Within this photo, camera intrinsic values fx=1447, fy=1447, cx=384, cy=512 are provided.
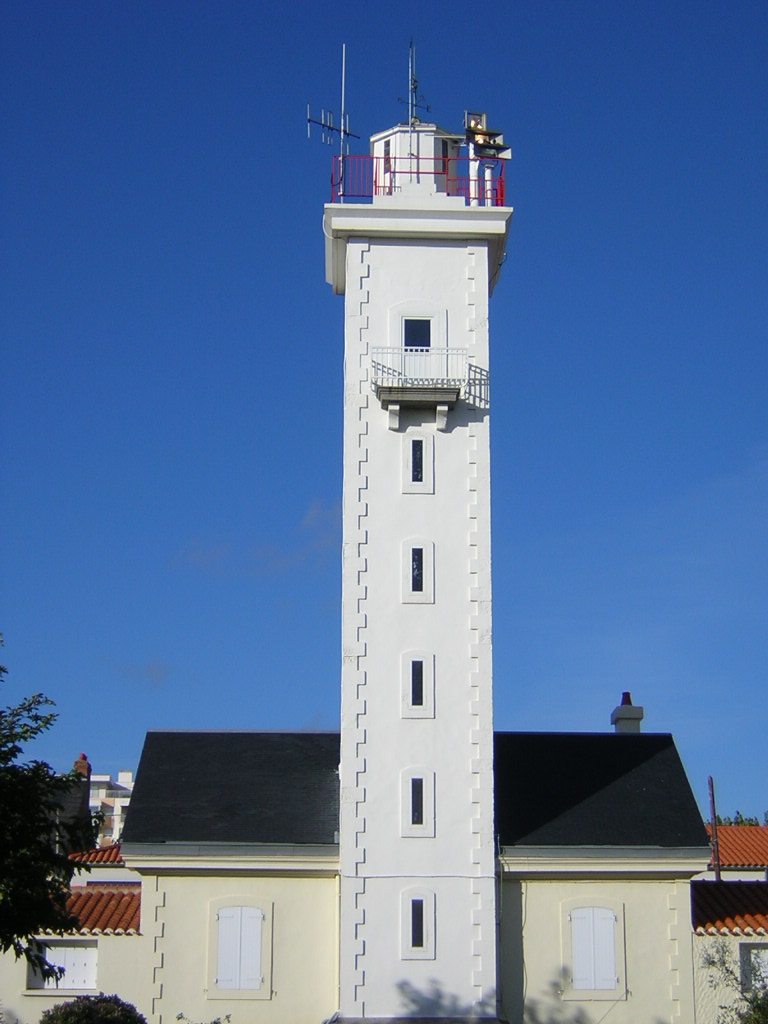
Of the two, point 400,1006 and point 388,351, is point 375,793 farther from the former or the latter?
point 388,351

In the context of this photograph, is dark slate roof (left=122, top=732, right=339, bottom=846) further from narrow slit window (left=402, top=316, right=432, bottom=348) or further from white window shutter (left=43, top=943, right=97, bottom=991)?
narrow slit window (left=402, top=316, right=432, bottom=348)

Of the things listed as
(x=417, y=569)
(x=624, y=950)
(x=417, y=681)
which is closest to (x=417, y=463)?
(x=417, y=569)

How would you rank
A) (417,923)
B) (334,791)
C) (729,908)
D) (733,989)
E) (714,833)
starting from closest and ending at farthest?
(733,989) < (417,923) < (334,791) < (729,908) < (714,833)

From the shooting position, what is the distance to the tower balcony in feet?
103

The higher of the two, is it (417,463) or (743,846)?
(417,463)

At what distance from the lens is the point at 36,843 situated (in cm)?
2088

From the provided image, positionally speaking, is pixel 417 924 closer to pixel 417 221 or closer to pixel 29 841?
pixel 29 841

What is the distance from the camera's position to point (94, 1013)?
2706 centimetres

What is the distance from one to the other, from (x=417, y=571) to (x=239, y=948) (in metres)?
8.86

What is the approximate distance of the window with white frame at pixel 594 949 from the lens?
1208 inches

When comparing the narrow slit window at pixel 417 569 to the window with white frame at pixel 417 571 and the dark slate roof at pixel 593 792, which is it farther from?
the dark slate roof at pixel 593 792

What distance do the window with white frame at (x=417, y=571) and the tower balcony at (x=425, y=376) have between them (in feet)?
9.04

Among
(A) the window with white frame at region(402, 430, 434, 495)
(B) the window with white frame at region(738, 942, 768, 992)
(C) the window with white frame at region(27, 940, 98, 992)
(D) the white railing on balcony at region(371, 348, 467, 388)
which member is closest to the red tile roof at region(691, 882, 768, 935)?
(B) the window with white frame at region(738, 942, 768, 992)

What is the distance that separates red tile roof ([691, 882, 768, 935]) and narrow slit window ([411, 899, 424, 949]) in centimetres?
641
